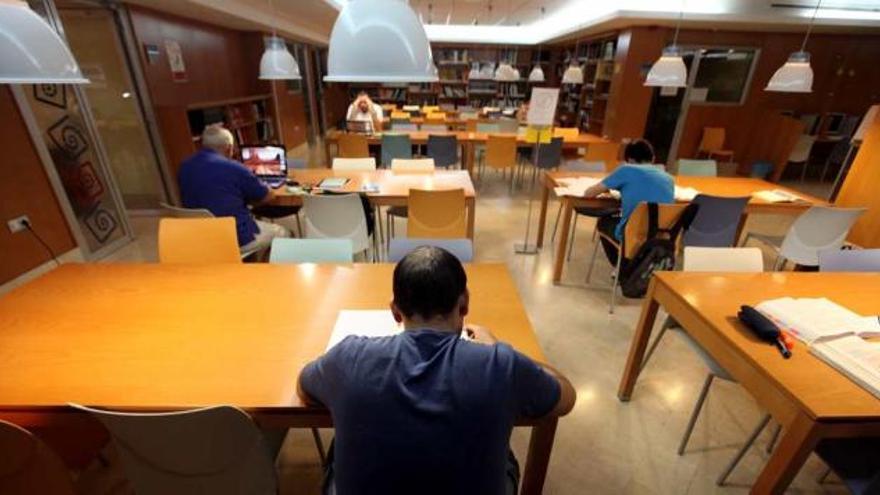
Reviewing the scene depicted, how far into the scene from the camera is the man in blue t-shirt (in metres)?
0.74

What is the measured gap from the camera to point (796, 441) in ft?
3.48

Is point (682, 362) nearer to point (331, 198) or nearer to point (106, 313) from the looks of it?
point (331, 198)

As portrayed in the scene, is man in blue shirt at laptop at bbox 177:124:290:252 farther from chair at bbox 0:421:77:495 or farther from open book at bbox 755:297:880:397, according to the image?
open book at bbox 755:297:880:397

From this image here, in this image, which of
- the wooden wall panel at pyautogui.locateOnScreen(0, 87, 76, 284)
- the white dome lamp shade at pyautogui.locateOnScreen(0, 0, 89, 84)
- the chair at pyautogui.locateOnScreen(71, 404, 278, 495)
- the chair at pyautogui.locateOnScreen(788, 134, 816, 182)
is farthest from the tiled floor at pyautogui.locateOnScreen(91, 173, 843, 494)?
the chair at pyautogui.locateOnScreen(788, 134, 816, 182)

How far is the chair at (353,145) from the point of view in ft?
16.1

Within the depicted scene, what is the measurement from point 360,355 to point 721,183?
3.90 m

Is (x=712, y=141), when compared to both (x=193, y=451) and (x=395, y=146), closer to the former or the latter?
(x=395, y=146)

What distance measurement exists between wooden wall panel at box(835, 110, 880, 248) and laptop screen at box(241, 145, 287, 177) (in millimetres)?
4943

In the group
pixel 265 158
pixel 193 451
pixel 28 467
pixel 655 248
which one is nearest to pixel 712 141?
pixel 655 248

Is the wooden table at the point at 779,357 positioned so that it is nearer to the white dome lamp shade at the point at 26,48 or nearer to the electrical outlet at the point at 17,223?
the white dome lamp shade at the point at 26,48

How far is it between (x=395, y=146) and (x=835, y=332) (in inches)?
178

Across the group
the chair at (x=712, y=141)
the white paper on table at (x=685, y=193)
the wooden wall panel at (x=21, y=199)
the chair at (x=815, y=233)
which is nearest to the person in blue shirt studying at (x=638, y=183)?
the white paper on table at (x=685, y=193)

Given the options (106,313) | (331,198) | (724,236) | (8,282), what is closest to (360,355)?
(106,313)

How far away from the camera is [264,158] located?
3289mm
